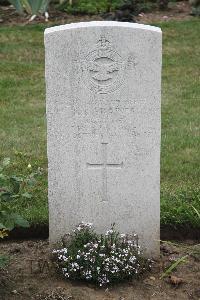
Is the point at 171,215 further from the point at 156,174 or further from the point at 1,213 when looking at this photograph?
the point at 1,213

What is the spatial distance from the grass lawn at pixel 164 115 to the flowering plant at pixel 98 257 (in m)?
0.67

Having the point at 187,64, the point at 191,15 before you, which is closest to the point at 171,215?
the point at 187,64

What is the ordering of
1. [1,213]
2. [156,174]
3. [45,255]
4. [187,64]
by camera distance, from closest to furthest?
1. [1,213]
2. [156,174]
3. [45,255]
4. [187,64]

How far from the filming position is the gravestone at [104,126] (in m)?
3.45

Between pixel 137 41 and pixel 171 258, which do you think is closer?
pixel 137 41

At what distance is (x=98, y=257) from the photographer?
3.50 metres

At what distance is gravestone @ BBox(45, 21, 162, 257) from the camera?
3445 millimetres

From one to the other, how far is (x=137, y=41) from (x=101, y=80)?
0.28m

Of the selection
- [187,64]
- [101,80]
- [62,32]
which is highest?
[62,32]

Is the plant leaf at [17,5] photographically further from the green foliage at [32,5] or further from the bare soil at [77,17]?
the bare soil at [77,17]

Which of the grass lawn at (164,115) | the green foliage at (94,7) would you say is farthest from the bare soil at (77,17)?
the grass lawn at (164,115)

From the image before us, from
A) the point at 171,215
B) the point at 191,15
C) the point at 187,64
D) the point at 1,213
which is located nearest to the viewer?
the point at 1,213

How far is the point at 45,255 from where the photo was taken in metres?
3.92

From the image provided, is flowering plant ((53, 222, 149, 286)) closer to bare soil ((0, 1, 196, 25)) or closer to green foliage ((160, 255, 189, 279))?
green foliage ((160, 255, 189, 279))
